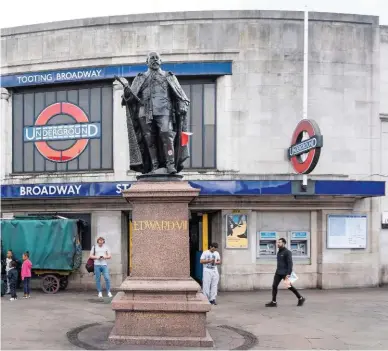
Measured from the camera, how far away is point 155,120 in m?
11.4

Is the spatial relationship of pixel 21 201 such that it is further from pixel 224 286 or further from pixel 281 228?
pixel 281 228

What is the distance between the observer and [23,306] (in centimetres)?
1552

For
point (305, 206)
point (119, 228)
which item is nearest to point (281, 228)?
point (305, 206)

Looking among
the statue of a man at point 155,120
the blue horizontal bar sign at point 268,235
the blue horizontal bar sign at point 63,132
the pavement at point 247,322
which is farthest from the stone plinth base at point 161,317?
the blue horizontal bar sign at point 63,132

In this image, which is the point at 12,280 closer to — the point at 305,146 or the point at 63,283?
the point at 63,283

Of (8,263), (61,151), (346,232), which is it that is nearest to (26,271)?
(8,263)

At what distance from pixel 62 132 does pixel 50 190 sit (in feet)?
7.03

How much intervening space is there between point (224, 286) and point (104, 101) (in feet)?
24.0

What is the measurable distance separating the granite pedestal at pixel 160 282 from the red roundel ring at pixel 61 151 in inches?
394

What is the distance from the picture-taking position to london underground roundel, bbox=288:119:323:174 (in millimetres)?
17266

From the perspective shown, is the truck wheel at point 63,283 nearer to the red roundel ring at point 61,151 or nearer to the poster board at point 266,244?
the red roundel ring at point 61,151

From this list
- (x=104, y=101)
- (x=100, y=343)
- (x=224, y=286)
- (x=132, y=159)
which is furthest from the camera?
(x=104, y=101)

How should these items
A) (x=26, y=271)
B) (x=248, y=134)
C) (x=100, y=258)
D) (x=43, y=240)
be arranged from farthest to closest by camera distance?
(x=248, y=134), (x=43, y=240), (x=100, y=258), (x=26, y=271)

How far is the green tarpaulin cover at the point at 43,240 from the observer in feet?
61.7
